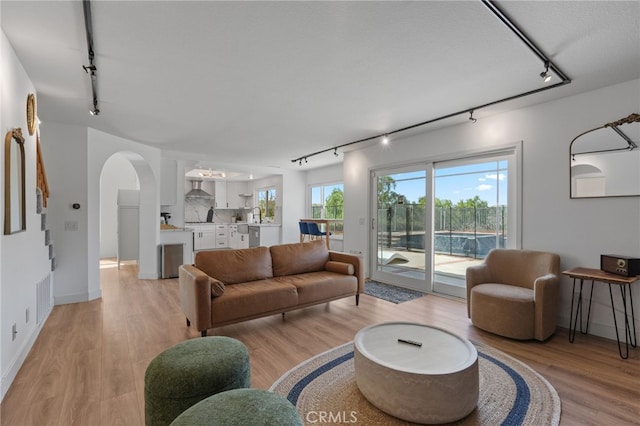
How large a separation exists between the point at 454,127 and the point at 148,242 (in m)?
5.65

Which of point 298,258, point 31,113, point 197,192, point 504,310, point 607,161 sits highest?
point 31,113

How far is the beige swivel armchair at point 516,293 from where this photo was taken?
284 cm

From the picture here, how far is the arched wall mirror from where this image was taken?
112 inches

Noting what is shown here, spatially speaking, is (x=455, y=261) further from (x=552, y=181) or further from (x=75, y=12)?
(x=75, y=12)

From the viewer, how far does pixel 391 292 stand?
15.4 ft

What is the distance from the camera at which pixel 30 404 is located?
76.4 inches

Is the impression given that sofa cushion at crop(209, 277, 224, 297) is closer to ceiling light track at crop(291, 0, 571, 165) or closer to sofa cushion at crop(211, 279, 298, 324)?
sofa cushion at crop(211, 279, 298, 324)

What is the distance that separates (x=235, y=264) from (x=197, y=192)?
7161 millimetres

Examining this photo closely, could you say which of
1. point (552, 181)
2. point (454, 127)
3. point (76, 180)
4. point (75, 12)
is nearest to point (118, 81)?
point (75, 12)

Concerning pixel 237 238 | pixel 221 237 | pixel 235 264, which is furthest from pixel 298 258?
pixel 221 237

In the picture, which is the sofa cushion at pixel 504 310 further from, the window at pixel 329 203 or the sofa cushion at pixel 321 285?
the window at pixel 329 203

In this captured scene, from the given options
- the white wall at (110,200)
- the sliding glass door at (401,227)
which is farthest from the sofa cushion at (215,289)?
the white wall at (110,200)

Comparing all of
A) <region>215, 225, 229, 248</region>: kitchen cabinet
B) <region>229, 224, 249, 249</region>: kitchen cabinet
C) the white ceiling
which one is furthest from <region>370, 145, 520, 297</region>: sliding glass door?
<region>215, 225, 229, 248</region>: kitchen cabinet

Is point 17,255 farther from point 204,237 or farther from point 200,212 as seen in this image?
point 200,212
